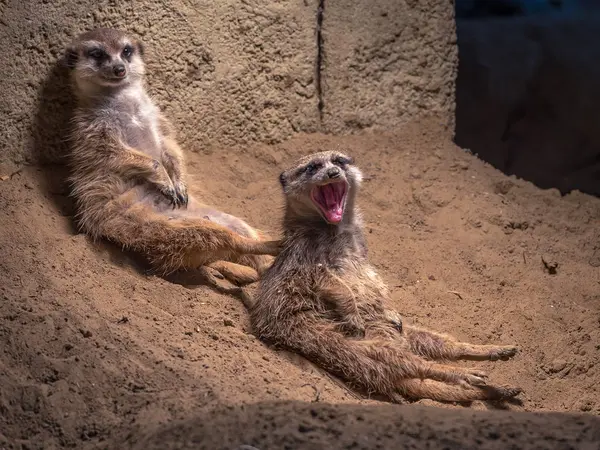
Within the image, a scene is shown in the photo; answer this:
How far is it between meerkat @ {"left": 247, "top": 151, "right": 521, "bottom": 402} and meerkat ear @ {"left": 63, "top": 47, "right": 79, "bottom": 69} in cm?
120

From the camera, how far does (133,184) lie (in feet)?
13.1

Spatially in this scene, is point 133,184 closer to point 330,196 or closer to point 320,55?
point 330,196

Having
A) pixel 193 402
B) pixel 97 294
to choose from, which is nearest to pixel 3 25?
pixel 97 294

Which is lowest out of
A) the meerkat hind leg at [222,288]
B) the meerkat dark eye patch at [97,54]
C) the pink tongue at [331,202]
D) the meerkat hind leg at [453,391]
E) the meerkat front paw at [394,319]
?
the meerkat hind leg at [453,391]

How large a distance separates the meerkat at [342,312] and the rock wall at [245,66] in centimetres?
118

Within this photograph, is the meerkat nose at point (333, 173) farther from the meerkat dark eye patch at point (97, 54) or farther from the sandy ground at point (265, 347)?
the meerkat dark eye patch at point (97, 54)

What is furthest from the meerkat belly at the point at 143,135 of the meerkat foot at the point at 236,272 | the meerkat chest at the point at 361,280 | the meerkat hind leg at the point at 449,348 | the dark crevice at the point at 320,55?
the meerkat hind leg at the point at 449,348

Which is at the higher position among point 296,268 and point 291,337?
point 296,268

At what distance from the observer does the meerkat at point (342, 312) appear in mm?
3309

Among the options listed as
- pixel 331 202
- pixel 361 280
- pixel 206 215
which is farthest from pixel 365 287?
pixel 206 215

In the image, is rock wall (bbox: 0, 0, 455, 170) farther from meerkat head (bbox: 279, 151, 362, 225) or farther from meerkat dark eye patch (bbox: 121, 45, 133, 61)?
meerkat head (bbox: 279, 151, 362, 225)

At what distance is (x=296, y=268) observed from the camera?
3.53m

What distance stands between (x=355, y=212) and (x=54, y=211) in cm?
148

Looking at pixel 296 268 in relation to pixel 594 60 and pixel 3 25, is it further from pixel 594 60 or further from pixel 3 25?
pixel 594 60
